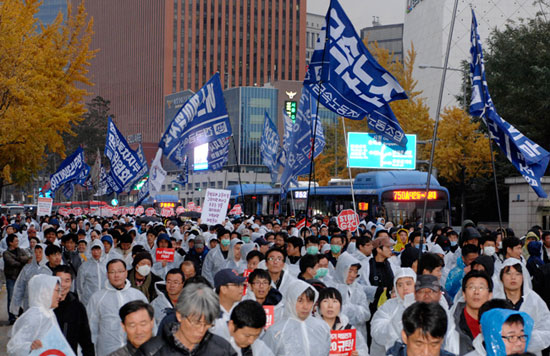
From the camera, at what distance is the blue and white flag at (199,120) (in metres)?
19.4

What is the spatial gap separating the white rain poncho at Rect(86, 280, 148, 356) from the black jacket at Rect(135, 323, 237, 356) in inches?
117

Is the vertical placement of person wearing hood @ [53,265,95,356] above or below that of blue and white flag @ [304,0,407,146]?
below

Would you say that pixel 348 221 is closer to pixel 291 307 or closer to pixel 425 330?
pixel 291 307

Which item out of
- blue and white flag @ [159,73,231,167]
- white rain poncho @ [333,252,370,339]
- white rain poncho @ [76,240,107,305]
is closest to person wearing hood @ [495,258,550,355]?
white rain poncho @ [333,252,370,339]

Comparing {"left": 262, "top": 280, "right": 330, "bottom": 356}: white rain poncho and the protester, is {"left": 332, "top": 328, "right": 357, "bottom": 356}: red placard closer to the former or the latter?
{"left": 262, "top": 280, "right": 330, "bottom": 356}: white rain poncho

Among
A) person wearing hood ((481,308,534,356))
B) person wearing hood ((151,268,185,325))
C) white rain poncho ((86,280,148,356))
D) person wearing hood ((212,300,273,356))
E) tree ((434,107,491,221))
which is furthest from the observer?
tree ((434,107,491,221))

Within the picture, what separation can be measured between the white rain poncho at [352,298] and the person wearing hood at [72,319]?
2456 mm

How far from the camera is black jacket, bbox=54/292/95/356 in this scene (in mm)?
7383

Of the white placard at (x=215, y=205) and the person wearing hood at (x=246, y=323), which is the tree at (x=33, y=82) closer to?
the white placard at (x=215, y=205)

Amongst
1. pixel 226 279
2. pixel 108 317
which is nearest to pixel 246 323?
pixel 226 279

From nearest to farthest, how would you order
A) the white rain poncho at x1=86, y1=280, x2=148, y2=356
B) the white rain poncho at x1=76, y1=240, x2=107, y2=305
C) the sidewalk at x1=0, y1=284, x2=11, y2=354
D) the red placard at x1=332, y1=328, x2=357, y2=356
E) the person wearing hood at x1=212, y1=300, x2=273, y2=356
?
the person wearing hood at x1=212, y1=300, x2=273, y2=356 < the red placard at x1=332, y1=328, x2=357, y2=356 < the white rain poncho at x1=86, y1=280, x2=148, y2=356 < the white rain poncho at x1=76, y1=240, x2=107, y2=305 < the sidewalk at x1=0, y1=284, x2=11, y2=354

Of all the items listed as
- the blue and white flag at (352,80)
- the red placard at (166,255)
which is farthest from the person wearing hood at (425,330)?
the blue and white flag at (352,80)

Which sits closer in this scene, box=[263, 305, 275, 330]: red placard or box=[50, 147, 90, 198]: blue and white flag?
box=[263, 305, 275, 330]: red placard

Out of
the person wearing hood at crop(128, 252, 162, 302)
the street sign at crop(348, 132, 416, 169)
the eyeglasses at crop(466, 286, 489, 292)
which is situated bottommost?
the person wearing hood at crop(128, 252, 162, 302)
